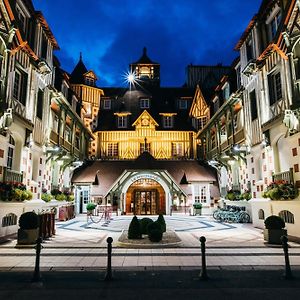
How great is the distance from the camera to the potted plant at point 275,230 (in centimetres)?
1008

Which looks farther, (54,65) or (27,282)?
(54,65)

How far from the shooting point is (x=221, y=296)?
5.14 metres

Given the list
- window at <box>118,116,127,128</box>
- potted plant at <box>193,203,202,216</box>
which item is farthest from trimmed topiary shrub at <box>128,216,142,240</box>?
window at <box>118,116,127,128</box>

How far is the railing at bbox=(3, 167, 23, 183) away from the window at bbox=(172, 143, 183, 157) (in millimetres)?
20009

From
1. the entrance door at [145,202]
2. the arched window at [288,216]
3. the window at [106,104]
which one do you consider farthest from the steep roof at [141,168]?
the arched window at [288,216]

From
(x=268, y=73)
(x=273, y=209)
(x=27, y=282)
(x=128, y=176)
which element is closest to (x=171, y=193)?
(x=128, y=176)

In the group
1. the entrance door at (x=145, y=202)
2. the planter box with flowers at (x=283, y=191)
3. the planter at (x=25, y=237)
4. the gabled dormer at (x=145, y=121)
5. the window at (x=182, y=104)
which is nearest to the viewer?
the planter at (x=25, y=237)

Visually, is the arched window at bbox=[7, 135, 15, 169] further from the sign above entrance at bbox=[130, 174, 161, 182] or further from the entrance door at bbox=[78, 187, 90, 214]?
the entrance door at bbox=[78, 187, 90, 214]

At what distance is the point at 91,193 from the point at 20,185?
1393 cm

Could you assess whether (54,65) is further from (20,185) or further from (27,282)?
(27,282)

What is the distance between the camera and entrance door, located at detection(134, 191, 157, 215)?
2573 centimetres

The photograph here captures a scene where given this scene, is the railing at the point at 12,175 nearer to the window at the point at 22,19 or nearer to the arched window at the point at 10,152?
the arched window at the point at 10,152

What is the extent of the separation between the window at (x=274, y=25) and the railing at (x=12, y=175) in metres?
14.1

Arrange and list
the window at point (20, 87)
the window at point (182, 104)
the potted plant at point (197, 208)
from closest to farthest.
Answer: the window at point (20, 87) → the potted plant at point (197, 208) → the window at point (182, 104)
